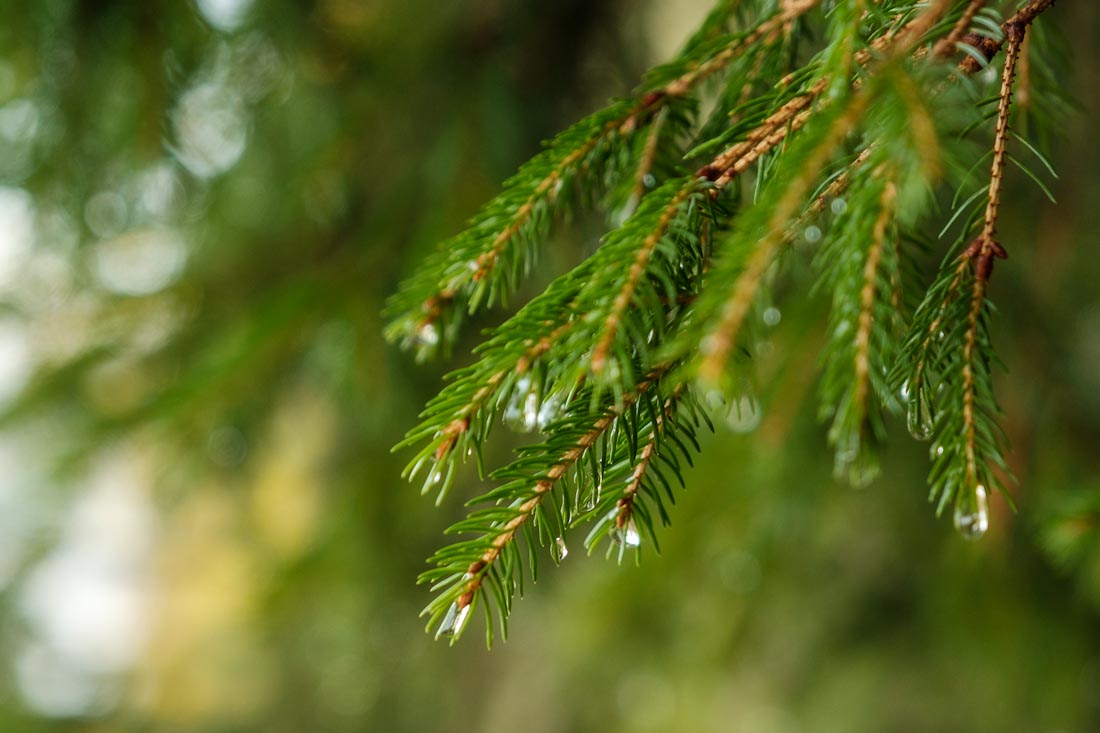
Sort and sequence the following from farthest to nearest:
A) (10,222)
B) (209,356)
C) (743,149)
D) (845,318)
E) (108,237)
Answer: (108,237) → (10,222) → (209,356) → (743,149) → (845,318)

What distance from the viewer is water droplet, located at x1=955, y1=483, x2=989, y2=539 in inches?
21.8

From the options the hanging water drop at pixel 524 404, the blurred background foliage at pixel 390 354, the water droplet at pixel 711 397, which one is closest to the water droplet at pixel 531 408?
the hanging water drop at pixel 524 404

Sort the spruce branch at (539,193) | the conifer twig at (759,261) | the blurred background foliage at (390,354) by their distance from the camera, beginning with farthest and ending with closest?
the blurred background foliage at (390,354), the spruce branch at (539,193), the conifer twig at (759,261)

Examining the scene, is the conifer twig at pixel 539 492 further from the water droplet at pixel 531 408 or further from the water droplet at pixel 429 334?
the water droplet at pixel 429 334

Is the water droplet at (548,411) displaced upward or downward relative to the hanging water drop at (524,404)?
downward

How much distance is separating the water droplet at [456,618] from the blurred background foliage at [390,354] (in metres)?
0.65

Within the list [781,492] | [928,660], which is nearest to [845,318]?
[781,492]

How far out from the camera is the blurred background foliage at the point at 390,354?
137 centimetres

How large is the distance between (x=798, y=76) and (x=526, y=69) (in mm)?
1039

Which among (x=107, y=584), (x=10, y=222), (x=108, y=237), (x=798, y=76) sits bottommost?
(x=107, y=584)

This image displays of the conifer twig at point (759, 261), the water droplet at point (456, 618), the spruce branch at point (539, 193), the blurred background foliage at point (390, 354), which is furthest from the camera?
the blurred background foliage at point (390, 354)

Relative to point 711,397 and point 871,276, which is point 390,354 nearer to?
point 711,397

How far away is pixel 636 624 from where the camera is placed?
2.00m

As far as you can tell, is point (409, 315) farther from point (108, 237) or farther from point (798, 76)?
point (108, 237)
